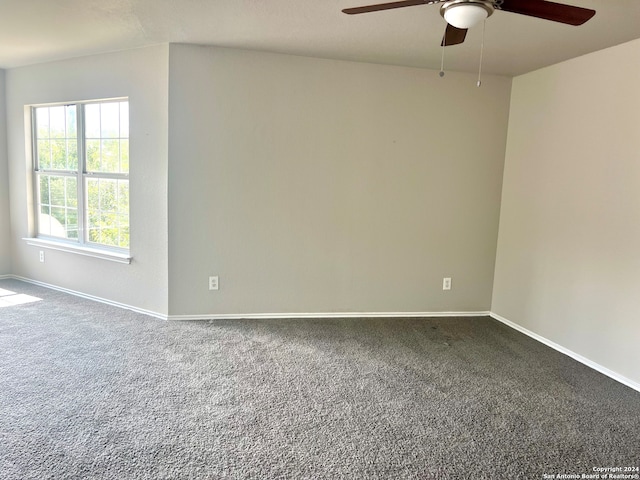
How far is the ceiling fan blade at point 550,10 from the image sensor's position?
1.77 m

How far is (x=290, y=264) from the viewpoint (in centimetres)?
384

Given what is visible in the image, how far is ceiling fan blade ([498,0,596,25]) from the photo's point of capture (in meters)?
1.77

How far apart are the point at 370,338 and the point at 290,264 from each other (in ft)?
3.25

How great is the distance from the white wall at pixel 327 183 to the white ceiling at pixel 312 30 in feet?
0.75

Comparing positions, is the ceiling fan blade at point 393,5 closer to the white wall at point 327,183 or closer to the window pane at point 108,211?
the white wall at point 327,183

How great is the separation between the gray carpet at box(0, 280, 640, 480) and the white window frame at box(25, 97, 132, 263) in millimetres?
724

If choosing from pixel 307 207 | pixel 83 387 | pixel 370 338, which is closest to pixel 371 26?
pixel 307 207

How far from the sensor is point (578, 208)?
128 inches

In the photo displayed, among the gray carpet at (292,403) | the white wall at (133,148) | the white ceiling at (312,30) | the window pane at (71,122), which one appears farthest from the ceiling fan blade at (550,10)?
the window pane at (71,122)

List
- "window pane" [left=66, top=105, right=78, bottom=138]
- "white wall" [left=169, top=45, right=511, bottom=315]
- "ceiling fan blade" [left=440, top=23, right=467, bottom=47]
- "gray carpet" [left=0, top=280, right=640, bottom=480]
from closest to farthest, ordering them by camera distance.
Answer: "gray carpet" [left=0, top=280, right=640, bottom=480] → "ceiling fan blade" [left=440, top=23, right=467, bottom=47] → "white wall" [left=169, top=45, right=511, bottom=315] → "window pane" [left=66, top=105, right=78, bottom=138]

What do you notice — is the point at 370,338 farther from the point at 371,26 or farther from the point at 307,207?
the point at 371,26

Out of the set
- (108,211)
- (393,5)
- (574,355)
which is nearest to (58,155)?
(108,211)

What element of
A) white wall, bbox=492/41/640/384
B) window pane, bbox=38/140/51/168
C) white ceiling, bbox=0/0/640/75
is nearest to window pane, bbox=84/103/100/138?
white ceiling, bbox=0/0/640/75

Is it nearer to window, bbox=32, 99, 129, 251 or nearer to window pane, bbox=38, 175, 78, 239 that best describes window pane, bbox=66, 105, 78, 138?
window, bbox=32, 99, 129, 251
